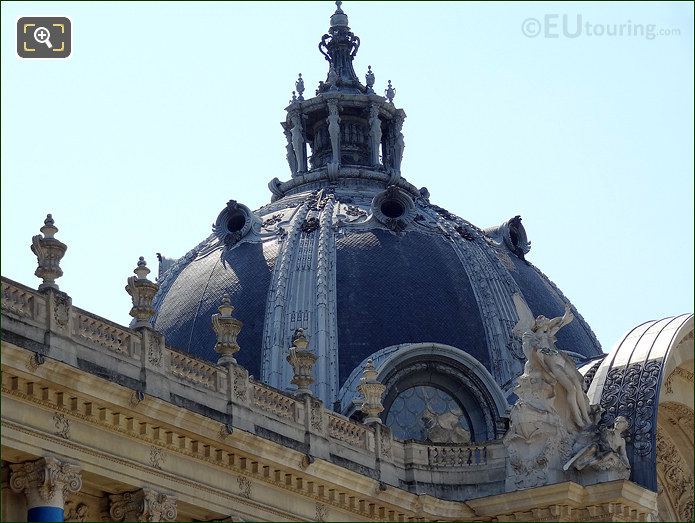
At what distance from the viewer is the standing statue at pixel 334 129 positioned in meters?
47.5

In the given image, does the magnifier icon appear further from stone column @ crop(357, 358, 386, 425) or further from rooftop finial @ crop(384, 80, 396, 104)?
rooftop finial @ crop(384, 80, 396, 104)

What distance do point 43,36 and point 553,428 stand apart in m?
15.7

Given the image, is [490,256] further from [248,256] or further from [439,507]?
[439,507]

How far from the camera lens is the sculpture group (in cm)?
3453

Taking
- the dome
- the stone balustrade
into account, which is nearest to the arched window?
the dome

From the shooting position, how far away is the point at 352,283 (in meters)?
41.1

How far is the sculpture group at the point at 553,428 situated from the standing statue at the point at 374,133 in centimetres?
1324

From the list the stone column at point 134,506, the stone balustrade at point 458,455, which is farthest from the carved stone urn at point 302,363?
the stone column at point 134,506

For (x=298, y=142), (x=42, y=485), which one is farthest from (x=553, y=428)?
(x=298, y=142)

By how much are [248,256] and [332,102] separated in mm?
7527

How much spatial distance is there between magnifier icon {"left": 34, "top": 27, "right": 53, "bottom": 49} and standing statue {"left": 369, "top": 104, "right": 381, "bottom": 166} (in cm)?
2567

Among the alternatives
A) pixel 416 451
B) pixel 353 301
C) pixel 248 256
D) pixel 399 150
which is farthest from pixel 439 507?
pixel 399 150

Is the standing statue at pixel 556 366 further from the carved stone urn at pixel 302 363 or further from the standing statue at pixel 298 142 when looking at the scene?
the standing statue at pixel 298 142

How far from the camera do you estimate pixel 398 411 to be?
39094 mm
